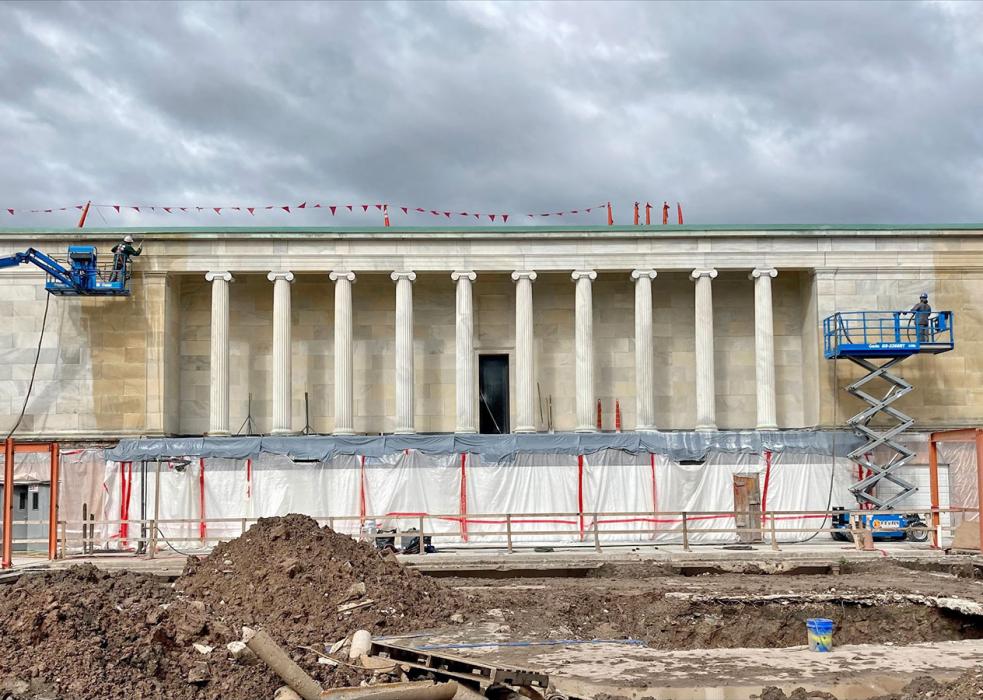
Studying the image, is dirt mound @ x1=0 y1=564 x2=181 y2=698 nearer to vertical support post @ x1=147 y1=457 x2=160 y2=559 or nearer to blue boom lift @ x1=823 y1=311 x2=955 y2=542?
vertical support post @ x1=147 y1=457 x2=160 y2=559

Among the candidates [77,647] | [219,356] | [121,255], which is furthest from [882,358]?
[77,647]

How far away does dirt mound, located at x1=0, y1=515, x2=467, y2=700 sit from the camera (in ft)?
48.2

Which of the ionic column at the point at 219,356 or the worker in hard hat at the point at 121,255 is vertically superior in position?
the worker in hard hat at the point at 121,255

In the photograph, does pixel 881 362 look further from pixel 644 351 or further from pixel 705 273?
pixel 644 351

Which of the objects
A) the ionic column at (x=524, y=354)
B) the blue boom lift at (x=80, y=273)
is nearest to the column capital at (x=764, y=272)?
the ionic column at (x=524, y=354)

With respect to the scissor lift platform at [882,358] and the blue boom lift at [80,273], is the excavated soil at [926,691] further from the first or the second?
the blue boom lift at [80,273]

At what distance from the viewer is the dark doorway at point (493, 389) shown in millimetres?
51906

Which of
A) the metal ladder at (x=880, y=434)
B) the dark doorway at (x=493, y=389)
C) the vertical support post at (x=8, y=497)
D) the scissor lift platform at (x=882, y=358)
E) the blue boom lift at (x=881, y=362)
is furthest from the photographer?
the dark doorway at (x=493, y=389)

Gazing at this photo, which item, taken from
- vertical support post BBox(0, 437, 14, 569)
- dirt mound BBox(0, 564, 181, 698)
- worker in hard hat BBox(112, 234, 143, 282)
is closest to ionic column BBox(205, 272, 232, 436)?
worker in hard hat BBox(112, 234, 143, 282)

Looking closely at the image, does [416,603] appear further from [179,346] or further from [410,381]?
[179,346]

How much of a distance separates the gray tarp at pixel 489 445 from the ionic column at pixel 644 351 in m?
6.22

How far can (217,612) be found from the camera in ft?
65.9

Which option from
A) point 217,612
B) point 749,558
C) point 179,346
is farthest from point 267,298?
point 217,612

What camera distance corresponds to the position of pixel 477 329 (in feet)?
169
